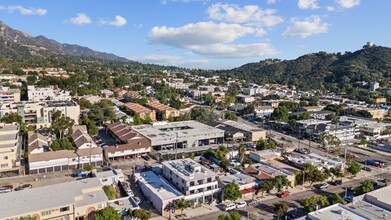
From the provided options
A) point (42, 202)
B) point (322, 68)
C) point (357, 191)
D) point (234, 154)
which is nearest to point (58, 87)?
point (234, 154)

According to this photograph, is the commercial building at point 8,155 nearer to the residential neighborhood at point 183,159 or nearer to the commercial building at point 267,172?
the residential neighborhood at point 183,159

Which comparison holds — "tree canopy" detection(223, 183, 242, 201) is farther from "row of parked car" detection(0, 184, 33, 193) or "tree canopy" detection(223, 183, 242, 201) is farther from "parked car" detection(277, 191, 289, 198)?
"row of parked car" detection(0, 184, 33, 193)

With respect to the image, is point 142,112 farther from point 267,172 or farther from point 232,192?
point 232,192

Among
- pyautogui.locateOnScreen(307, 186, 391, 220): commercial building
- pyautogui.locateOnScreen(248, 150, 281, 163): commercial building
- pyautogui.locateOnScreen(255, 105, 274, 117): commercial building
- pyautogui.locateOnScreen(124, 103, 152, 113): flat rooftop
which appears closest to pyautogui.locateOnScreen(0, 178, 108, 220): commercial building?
pyautogui.locateOnScreen(307, 186, 391, 220): commercial building

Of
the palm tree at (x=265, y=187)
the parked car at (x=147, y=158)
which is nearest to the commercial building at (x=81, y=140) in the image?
the parked car at (x=147, y=158)

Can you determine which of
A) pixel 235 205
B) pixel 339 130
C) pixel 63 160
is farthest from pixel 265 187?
pixel 339 130

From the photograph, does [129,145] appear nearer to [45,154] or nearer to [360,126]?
[45,154]
